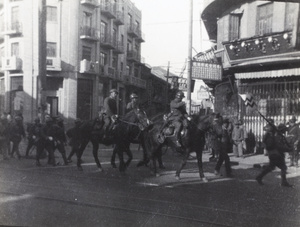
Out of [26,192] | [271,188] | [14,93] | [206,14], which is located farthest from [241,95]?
[26,192]

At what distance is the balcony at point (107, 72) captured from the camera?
8648 mm

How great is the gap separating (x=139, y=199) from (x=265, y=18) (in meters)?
12.5

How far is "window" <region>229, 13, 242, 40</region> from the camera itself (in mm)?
17438

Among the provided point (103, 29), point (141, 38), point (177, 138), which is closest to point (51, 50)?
point (103, 29)

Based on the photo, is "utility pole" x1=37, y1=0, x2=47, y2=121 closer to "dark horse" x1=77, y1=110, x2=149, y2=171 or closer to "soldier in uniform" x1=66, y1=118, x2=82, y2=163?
"soldier in uniform" x1=66, y1=118, x2=82, y2=163

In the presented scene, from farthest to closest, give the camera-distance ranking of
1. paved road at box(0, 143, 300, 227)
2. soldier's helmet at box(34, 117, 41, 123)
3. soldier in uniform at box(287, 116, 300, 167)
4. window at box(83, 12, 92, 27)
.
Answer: soldier in uniform at box(287, 116, 300, 167) < soldier's helmet at box(34, 117, 41, 123) < window at box(83, 12, 92, 27) < paved road at box(0, 143, 300, 227)

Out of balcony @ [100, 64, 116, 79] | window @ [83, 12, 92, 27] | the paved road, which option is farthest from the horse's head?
window @ [83, 12, 92, 27]

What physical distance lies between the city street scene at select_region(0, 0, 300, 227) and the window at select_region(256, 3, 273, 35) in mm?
69

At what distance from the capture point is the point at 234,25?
690 inches

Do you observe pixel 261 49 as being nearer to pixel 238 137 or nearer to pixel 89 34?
pixel 238 137

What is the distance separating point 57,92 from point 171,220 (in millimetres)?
8014

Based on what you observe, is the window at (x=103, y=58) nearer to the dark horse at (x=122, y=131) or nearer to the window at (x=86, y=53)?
the window at (x=86, y=53)

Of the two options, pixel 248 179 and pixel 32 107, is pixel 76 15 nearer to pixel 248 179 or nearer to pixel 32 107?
pixel 32 107

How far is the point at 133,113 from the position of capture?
9.70 metres
